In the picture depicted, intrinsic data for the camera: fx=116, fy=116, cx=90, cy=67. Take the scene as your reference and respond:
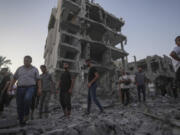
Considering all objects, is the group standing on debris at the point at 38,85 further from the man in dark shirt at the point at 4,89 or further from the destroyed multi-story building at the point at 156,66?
the destroyed multi-story building at the point at 156,66

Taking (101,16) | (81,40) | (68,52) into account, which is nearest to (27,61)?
(81,40)

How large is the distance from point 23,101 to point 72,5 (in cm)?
1642

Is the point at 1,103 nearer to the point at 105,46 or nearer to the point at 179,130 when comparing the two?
the point at 179,130

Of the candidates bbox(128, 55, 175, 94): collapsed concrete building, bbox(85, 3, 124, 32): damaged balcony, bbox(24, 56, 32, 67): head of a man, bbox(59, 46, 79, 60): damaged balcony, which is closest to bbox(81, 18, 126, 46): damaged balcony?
bbox(85, 3, 124, 32): damaged balcony

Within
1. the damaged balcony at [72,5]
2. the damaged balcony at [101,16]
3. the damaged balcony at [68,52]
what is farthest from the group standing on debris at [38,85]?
the damaged balcony at [101,16]

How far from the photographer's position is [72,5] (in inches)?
643

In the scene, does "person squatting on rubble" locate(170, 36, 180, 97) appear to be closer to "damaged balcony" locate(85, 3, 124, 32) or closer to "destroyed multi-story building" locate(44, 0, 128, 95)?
"destroyed multi-story building" locate(44, 0, 128, 95)

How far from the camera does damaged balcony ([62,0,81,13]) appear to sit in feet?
51.9

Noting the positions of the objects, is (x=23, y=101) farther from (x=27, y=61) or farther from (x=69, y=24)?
(x=69, y=24)

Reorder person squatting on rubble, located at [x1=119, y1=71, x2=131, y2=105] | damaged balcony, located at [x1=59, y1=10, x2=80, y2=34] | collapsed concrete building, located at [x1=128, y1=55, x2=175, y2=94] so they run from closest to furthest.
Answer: person squatting on rubble, located at [x1=119, y1=71, x2=131, y2=105] < damaged balcony, located at [x1=59, y1=10, x2=80, y2=34] < collapsed concrete building, located at [x1=128, y1=55, x2=175, y2=94]

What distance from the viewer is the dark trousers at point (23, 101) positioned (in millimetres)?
2973

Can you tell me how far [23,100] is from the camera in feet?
10.1

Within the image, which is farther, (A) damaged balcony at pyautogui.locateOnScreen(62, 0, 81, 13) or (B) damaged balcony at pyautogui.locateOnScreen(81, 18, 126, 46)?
(B) damaged balcony at pyautogui.locateOnScreen(81, 18, 126, 46)

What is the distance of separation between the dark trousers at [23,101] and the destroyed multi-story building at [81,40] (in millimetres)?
9975
